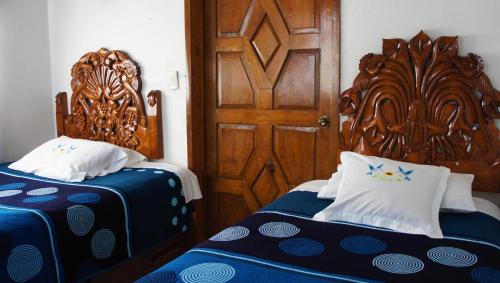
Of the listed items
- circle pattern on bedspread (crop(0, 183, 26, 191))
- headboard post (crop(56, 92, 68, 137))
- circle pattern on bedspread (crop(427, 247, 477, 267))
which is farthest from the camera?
headboard post (crop(56, 92, 68, 137))

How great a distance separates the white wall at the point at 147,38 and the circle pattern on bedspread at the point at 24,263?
127 cm

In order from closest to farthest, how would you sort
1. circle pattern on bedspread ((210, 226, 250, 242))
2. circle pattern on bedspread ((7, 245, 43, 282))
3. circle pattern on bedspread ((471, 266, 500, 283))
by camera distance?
circle pattern on bedspread ((471, 266, 500, 283)) → circle pattern on bedspread ((210, 226, 250, 242)) → circle pattern on bedspread ((7, 245, 43, 282))

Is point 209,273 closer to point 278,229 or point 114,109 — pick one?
point 278,229

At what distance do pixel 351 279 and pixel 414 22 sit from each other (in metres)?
1.49

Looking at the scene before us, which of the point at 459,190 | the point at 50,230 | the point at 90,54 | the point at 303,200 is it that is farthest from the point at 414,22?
the point at 90,54

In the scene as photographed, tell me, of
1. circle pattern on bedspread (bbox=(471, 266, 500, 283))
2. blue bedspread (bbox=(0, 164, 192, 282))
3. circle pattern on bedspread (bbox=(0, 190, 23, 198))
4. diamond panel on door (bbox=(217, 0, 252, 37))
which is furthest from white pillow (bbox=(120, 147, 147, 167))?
circle pattern on bedspread (bbox=(471, 266, 500, 283))

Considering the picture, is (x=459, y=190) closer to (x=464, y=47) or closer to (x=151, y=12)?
(x=464, y=47)

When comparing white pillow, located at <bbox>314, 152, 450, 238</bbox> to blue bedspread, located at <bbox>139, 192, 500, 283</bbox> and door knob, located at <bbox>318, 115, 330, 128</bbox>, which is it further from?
door knob, located at <bbox>318, 115, 330, 128</bbox>

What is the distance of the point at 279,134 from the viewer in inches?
104

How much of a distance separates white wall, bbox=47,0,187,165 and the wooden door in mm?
194

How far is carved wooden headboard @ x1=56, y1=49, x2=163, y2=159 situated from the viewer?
2.90 meters

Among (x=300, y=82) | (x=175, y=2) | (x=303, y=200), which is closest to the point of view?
(x=303, y=200)

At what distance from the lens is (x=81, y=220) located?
1.96m

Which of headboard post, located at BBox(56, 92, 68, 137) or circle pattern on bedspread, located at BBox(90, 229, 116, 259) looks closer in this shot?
circle pattern on bedspread, located at BBox(90, 229, 116, 259)
